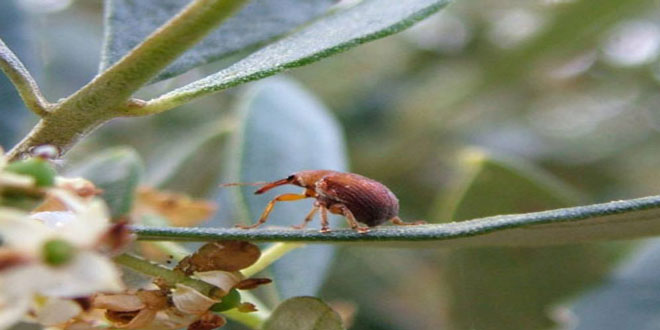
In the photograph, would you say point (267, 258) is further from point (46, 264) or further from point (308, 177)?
point (46, 264)

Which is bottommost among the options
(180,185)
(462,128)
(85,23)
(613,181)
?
(180,185)

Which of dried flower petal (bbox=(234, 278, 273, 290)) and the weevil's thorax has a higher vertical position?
the weevil's thorax

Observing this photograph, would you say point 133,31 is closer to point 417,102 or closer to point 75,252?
point 75,252

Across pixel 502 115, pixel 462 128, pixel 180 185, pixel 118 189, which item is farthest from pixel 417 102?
pixel 118 189

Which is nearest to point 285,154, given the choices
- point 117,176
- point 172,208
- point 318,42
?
point 172,208

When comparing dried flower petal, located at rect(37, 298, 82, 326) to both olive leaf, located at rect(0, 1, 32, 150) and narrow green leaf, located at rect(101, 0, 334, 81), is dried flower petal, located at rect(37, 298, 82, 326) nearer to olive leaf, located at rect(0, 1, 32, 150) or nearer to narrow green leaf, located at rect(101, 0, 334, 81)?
narrow green leaf, located at rect(101, 0, 334, 81)

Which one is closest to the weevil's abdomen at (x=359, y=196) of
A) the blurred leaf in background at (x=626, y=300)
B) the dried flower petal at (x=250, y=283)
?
the dried flower petal at (x=250, y=283)

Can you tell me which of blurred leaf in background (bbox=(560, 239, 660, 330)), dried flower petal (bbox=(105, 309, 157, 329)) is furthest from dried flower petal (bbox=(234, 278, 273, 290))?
blurred leaf in background (bbox=(560, 239, 660, 330))
